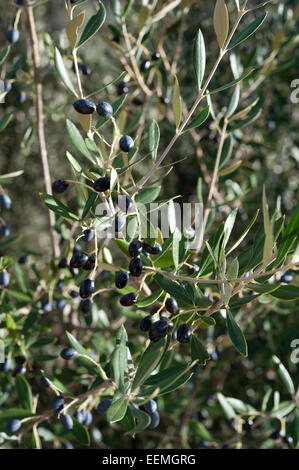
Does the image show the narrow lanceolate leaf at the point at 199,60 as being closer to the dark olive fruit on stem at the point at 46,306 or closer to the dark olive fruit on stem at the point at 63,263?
the dark olive fruit on stem at the point at 63,263

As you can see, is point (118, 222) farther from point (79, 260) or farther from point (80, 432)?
point (80, 432)

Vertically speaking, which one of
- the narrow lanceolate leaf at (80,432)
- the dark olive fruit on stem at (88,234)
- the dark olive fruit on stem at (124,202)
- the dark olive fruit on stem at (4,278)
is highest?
the dark olive fruit on stem at (124,202)

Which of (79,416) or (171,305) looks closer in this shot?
(171,305)

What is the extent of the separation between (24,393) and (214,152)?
33.7 inches

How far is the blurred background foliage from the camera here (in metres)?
1.50

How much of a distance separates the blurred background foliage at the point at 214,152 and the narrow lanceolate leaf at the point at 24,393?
18cm

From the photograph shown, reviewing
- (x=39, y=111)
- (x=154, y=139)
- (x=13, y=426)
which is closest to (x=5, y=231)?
(x=39, y=111)

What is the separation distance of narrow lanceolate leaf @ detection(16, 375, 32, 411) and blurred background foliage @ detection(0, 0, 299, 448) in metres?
0.18

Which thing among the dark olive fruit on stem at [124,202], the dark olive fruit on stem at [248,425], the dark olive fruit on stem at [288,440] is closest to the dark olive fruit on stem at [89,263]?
the dark olive fruit on stem at [124,202]

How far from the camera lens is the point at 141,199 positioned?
3.05 ft

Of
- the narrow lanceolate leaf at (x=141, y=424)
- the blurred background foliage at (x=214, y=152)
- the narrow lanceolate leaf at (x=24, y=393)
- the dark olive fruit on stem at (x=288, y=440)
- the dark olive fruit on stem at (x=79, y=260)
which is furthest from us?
the blurred background foliage at (x=214, y=152)

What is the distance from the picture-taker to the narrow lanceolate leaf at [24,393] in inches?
44.3

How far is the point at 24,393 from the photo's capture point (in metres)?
1.14
